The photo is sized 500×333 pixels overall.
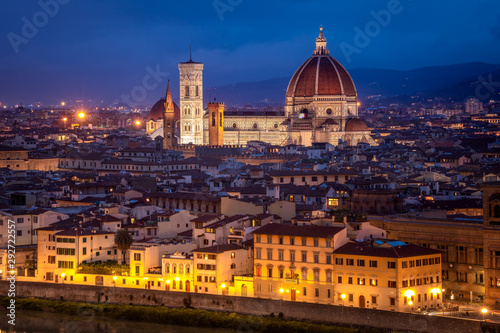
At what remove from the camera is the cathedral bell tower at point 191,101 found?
10900cm

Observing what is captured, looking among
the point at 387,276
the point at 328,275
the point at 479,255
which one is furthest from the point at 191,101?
the point at 387,276

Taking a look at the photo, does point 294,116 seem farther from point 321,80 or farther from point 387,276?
point 387,276

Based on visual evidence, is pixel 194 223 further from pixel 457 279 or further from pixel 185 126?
pixel 185 126

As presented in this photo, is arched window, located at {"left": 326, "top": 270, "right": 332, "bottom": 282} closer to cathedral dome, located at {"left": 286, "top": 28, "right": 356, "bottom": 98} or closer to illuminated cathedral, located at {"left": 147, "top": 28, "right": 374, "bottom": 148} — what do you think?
illuminated cathedral, located at {"left": 147, "top": 28, "right": 374, "bottom": 148}

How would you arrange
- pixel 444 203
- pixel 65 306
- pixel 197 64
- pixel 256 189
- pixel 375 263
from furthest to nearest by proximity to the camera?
1. pixel 197 64
2. pixel 256 189
3. pixel 444 203
4. pixel 65 306
5. pixel 375 263

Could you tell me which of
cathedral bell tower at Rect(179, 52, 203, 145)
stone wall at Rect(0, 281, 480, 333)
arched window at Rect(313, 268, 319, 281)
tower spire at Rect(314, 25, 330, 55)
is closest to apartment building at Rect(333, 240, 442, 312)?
arched window at Rect(313, 268, 319, 281)

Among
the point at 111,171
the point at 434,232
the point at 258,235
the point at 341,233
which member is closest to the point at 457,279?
the point at 434,232

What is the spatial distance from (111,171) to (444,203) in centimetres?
3701

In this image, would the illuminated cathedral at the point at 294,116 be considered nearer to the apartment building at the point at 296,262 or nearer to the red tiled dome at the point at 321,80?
the red tiled dome at the point at 321,80

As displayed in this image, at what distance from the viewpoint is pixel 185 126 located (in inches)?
4373

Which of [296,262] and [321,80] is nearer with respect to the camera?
[296,262]

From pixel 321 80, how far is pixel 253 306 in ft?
270

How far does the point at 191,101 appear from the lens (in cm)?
10969

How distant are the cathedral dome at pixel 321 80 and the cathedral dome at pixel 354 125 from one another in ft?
11.4
